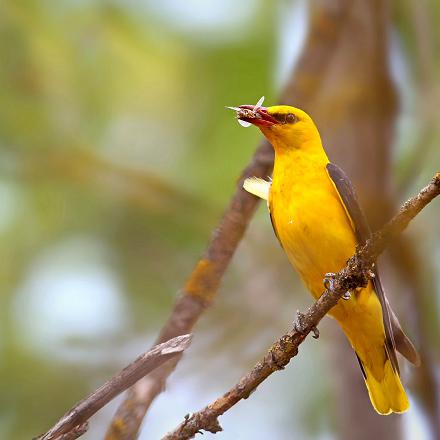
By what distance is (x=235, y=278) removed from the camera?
671 cm

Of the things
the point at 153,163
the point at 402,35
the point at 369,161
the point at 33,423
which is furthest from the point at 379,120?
the point at 33,423

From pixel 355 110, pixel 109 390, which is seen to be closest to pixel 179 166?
pixel 355 110

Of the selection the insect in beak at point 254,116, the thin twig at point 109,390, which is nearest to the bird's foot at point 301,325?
the thin twig at point 109,390

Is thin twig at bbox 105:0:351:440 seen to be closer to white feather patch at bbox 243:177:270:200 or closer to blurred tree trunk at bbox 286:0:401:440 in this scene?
blurred tree trunk at bbox 286:0:401:440

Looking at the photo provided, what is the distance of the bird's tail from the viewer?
4512 millimetres

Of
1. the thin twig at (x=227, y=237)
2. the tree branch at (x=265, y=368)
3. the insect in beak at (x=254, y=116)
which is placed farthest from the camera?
the insect in beak at (x=254, y=116)

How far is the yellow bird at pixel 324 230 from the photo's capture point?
13.9 feet

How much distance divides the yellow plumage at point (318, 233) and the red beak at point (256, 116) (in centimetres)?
2

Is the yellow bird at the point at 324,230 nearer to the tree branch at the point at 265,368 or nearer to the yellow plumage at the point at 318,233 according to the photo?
the yellow plumage at the point at 318,233

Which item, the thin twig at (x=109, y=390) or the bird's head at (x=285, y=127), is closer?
the thin twig at (x=109, y=390)

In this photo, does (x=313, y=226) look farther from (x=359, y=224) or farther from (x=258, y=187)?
(x=258, y=187)

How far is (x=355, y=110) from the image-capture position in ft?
19.2

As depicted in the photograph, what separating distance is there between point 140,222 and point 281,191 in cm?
273

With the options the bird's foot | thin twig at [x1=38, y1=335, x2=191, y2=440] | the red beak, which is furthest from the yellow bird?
thin twig at [x1=38, y1=335, x2=191, y2=440]
